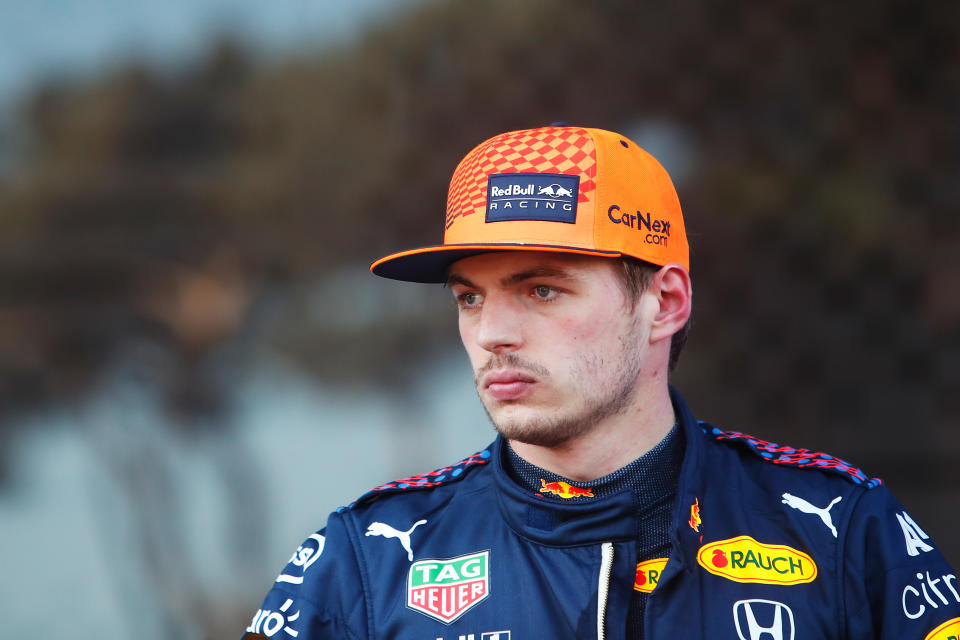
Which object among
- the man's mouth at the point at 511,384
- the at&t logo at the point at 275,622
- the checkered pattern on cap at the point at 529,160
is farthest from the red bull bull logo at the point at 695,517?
the at&t logo at the point at 275,622

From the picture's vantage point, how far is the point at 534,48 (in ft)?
10.7

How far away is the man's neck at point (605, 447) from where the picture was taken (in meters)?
1.74

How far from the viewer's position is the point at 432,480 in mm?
1943

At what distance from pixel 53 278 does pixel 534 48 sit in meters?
1.79

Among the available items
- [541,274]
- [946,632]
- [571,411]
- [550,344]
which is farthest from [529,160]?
[946,632]

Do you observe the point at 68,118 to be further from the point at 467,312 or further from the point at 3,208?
the point at 467,312

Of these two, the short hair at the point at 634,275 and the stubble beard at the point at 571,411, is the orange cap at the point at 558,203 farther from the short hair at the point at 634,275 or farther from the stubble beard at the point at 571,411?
the stubble beard at the point at 571,411

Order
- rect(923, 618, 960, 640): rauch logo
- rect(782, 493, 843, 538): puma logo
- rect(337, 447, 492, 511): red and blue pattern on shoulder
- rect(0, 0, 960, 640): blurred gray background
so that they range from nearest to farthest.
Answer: rect(923, 618, 960, 640): rauch logo < rect(782, 493, 843, 538): puma logo < rect(337, 447, 492, 511): red and blue pattern on shoulder < rect(0, 0, 960, 640): blurred gray background

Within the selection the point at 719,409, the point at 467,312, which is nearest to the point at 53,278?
the point at 467,312

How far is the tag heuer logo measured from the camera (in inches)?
66.7

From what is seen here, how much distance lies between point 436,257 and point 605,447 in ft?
1.50

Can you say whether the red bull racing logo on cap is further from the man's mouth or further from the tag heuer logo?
the tag heuer logo

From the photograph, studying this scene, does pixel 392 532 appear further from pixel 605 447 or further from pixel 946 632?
pixel 946 632

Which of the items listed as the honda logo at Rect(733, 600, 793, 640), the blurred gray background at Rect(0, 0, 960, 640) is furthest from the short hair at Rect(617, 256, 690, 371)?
the blurred gray background at Rect(0, 0, 960, 640)
